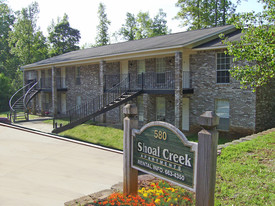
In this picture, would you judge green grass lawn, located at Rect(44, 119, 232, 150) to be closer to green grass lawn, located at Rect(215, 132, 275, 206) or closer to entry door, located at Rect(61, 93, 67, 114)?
green grass lawn, located at Rect(215, 132, 275, 206)

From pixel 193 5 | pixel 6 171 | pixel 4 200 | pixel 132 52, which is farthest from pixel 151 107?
pixel 193 5

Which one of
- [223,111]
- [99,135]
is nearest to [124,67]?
[99,135]

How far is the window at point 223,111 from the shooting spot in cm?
1404

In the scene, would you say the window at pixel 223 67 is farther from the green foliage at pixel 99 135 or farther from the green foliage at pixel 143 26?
the green foliage at pixel 143 26

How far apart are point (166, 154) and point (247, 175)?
2.90 metres

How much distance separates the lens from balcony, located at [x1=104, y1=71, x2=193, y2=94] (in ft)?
50.7

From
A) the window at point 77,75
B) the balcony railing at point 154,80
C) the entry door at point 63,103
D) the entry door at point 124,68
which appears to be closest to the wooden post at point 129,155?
the balcony railing at point 154,80

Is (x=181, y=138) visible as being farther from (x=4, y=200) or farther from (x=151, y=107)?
(x=151, y=107)

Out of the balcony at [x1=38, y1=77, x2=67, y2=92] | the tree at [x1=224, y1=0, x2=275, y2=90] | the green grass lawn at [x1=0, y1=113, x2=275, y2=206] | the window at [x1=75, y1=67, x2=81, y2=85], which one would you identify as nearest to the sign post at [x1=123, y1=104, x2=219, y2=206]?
the green grass lawn at [x1=0, y1=113, x2=275, y2=206]

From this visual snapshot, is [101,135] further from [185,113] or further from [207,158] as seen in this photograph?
[207,158]

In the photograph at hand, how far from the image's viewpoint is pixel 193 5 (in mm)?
34938

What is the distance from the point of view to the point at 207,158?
349cm

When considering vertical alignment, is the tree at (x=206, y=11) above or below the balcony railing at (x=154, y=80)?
above

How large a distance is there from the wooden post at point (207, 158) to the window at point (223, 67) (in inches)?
446
